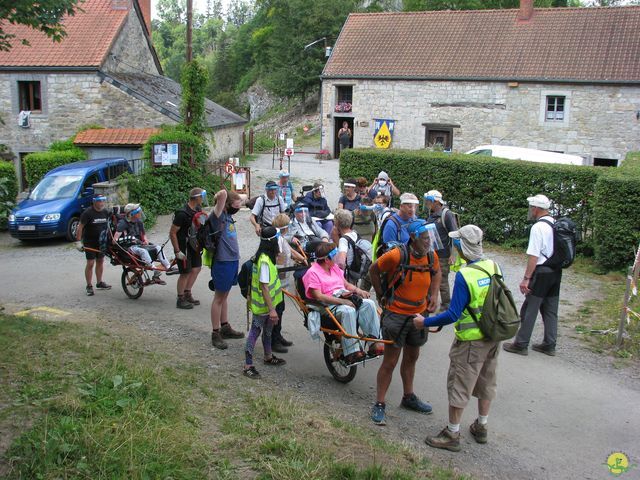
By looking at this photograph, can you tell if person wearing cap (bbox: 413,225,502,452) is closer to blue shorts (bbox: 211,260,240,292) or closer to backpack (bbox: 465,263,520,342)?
backpack (bbox: 465,263,520,342)

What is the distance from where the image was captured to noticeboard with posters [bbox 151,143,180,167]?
747 inches

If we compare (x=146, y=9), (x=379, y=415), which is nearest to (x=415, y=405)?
(x=379, y=415)

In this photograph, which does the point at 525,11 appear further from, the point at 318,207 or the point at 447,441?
the point at 447,441

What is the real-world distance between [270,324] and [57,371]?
2.18m

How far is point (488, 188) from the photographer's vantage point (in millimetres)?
15008

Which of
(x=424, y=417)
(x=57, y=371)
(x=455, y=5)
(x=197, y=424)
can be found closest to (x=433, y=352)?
(x=424, y=417)

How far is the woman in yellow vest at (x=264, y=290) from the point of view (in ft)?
23.2

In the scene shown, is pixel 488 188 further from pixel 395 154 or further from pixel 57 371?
pixel 57 371

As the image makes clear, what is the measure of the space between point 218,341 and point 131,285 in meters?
3.05

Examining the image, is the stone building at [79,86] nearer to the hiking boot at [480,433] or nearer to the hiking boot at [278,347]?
the hiking boot at [278,347]

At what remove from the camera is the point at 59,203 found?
53.6 ft

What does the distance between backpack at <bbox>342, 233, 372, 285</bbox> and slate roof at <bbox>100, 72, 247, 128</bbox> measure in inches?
563

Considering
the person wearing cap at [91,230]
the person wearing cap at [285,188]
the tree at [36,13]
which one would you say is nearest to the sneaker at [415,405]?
the person wearing cap at [285,188]

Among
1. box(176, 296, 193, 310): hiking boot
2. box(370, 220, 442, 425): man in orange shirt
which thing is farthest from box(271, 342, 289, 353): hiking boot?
box(176, 296, 193, 310): hiking boot
